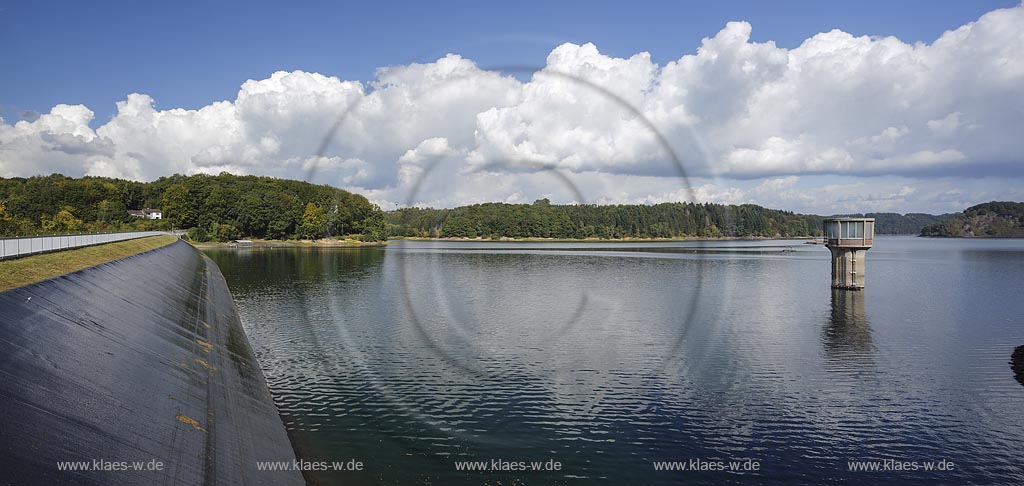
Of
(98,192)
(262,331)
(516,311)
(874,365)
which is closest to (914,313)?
(874,365)

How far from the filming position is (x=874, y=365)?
103 ft

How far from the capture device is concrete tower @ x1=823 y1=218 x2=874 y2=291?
201 feet

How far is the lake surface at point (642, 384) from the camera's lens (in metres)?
19.0

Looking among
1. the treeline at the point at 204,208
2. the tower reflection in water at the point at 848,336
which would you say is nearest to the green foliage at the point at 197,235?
the treeline at the point at 204,208

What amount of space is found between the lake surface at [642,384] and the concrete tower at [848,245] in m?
5.24

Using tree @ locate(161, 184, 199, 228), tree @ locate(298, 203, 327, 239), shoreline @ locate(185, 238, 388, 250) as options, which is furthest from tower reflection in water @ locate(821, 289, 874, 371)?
tree @ locate(161, 184, 199, 228)

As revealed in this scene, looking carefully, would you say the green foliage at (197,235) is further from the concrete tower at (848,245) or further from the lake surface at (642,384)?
the concrete tower at (848,245)

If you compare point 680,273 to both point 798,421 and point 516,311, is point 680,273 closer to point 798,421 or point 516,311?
point 516,311

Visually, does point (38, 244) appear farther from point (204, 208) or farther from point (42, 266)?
point (204, 208)

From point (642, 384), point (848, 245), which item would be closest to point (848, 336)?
point (642, 384)

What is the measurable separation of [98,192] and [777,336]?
209840 millimetres

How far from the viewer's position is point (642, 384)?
27172mm

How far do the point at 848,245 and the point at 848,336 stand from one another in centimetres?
2731

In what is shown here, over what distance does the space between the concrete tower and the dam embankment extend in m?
57.4
